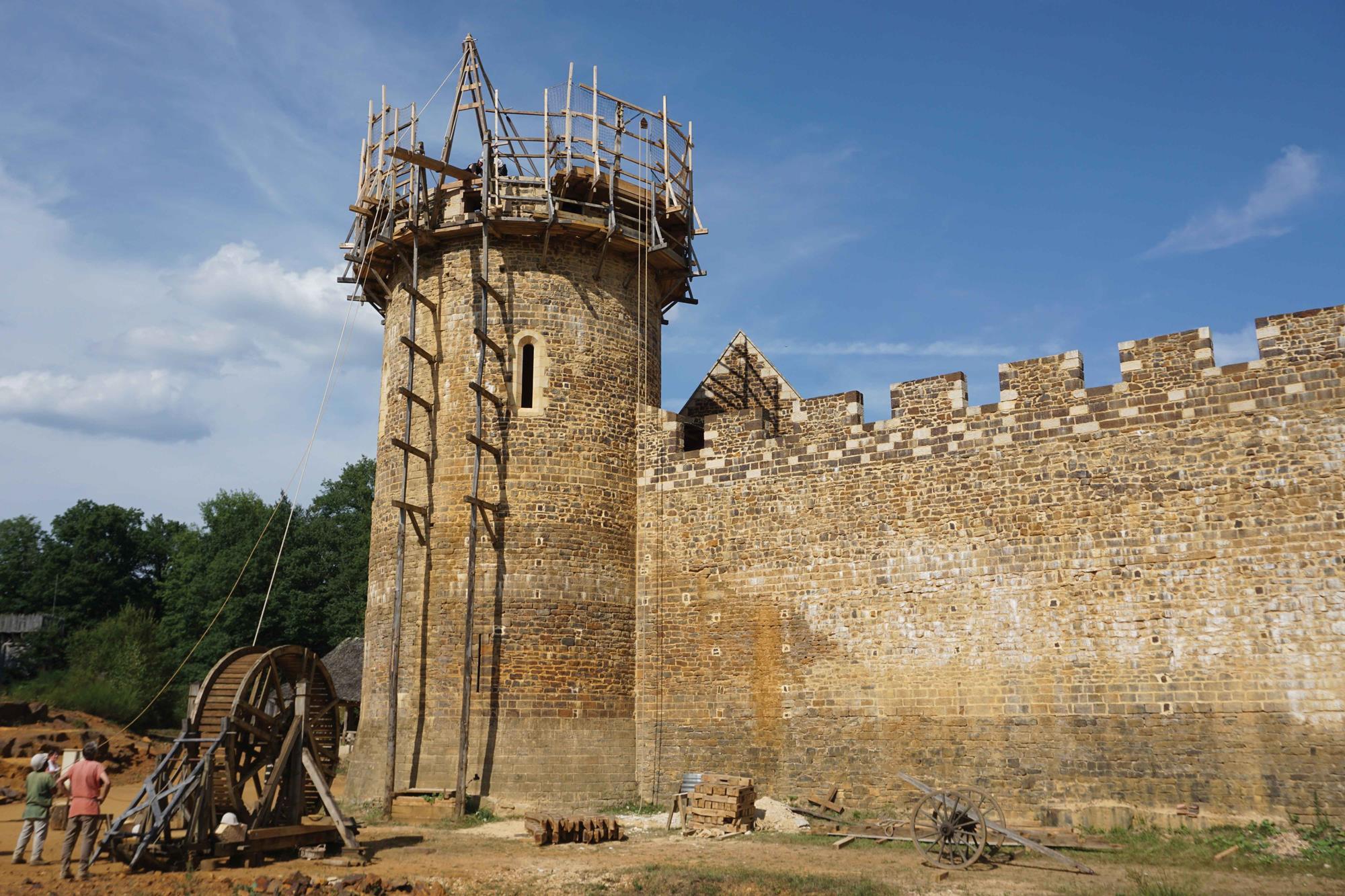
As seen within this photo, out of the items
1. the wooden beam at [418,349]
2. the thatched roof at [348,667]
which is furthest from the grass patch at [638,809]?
the thatched roof at [348,667]

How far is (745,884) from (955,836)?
2.79 m

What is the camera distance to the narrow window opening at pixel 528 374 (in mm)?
17906

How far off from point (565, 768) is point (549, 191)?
918 centimetres

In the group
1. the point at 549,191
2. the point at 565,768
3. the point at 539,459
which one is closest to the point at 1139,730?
the point at 565,768

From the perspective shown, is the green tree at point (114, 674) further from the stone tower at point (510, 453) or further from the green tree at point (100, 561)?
the stone tower at point (510, 453)

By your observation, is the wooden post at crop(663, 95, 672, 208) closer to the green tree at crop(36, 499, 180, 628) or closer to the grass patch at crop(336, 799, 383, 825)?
the grass patch at crop(336, 799, 383, 825)

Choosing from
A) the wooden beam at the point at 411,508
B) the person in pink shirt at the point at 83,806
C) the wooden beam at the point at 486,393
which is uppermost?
the wooden beam at the point at 486,393

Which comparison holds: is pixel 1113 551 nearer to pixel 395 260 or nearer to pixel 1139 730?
pixel 1139 730

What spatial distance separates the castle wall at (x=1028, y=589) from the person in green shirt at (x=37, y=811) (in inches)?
314

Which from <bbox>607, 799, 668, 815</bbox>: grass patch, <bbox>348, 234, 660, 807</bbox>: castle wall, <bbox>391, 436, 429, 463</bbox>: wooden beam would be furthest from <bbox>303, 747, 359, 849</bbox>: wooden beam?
<bbox>391, 436, 429, 463</bbox>: wooden beam

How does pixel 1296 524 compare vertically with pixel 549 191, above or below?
below

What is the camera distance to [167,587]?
43.1 m

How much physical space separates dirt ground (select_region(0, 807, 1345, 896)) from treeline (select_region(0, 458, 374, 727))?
73.0 feet

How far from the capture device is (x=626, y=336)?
18.7 metres
